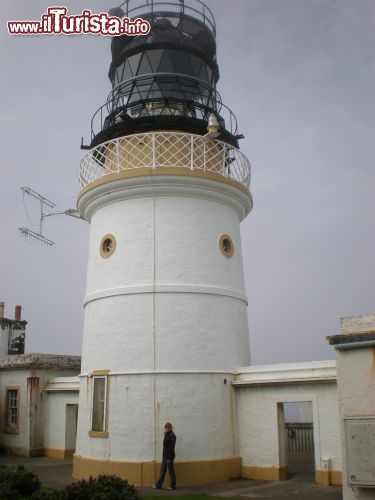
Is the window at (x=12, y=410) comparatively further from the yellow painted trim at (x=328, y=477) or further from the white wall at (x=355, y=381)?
the white wall at (x=355, y=381)

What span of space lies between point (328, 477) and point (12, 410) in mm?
12684

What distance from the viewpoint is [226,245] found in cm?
1559

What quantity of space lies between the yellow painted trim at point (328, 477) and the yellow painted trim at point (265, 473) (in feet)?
3.43

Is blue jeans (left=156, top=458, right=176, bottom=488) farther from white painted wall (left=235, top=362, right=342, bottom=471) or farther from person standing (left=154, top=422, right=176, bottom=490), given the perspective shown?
white painted wall (left=235, top=362, right=342, bottom=471)

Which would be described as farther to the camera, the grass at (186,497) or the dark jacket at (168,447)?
the dark jacket at (168,447)

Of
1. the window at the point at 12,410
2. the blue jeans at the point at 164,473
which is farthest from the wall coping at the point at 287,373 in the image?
the window at the point at 12,410

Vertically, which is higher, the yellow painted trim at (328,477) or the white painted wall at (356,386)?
the white painted wall at (356,386)

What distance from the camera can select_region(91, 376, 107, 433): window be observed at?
14127 millimetres

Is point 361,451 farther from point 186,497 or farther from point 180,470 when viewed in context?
point 180,470

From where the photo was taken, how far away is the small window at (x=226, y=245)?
15320 millimetres

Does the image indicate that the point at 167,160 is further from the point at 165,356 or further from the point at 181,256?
the point at 165,356

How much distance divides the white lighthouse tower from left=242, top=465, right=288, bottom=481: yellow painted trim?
25 cm

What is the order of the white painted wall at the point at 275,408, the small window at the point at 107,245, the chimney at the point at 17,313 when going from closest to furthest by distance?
the white painted wall at the point at 275,408 → the small window at the point at 107,245 → the chimney at the point at 17,313

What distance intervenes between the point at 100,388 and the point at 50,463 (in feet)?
Answer: 17.1
